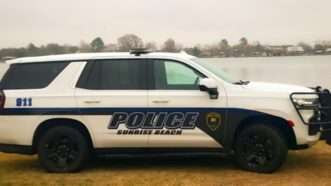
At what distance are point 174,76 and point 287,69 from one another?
24198 mm

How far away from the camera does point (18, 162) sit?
10.0 metres

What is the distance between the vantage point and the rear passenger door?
848 centimetres

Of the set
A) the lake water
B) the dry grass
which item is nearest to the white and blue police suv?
the dry grass

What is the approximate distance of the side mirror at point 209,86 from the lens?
8156mm

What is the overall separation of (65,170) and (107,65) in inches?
66.7

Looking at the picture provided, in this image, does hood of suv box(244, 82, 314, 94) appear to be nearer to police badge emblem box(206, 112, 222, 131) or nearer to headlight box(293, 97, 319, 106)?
headlight box(293, 97, 319, 106)

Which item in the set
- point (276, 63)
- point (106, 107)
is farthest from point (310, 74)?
point (106, 107)

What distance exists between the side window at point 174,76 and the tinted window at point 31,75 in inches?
56.6

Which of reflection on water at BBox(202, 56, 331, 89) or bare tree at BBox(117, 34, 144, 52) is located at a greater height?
bare tree at BBox(117, 34, 144, 52)

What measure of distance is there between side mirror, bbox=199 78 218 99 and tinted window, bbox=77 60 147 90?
89cm


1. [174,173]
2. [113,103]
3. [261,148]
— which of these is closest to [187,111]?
[174,173]

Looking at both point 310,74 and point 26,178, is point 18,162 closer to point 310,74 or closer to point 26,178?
point 26,178

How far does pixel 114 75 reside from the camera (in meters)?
8.75

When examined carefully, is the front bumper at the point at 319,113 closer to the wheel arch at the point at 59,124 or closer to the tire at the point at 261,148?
the tire at the point at 261,148
